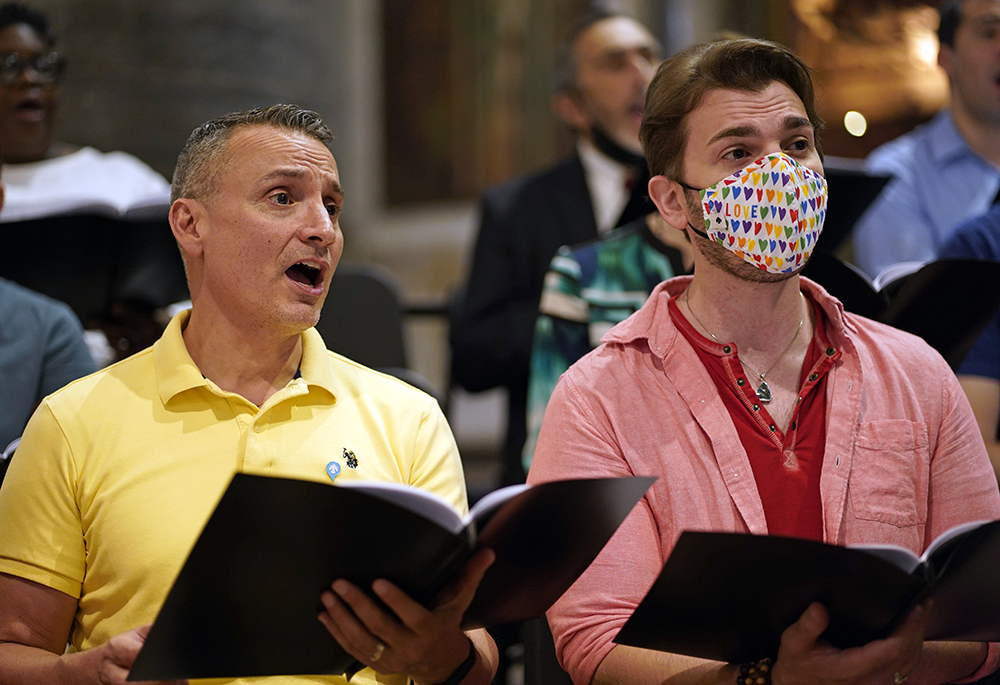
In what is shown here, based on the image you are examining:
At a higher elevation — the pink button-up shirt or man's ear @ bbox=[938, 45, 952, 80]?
man's ear @ bbox=[938, 45, 952, 80]

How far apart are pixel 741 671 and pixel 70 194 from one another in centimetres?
332

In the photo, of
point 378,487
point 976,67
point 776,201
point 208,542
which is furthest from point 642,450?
point 976,67

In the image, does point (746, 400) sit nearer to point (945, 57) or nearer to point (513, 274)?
point (513, 274)

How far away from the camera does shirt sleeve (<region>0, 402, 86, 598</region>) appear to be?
6.66ft

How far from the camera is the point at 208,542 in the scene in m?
1.69

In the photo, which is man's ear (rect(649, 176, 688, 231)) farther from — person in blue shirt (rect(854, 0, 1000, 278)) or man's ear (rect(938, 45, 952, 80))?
man's ear (rect(938, 45, 952, 80))

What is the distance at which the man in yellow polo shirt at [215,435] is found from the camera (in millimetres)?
2002

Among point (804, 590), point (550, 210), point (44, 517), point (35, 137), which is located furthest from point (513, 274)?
point (804, 590)

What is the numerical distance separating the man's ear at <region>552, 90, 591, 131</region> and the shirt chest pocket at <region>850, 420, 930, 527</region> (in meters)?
2.54

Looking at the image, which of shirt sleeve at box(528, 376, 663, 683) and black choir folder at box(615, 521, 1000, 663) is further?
shirt sleeve at box(528, 376, 663, 683)

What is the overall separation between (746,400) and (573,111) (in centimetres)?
257

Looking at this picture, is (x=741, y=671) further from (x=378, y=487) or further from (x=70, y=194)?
(x=70, y=194)

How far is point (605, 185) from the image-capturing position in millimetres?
4379

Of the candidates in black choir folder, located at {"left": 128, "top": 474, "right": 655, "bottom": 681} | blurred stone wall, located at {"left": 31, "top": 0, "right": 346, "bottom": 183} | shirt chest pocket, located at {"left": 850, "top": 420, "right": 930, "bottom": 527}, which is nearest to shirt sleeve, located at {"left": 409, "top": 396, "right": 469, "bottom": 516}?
black choir folder, located at {"left": 128, "top": 474, "right": 655, "bottom": 681}
